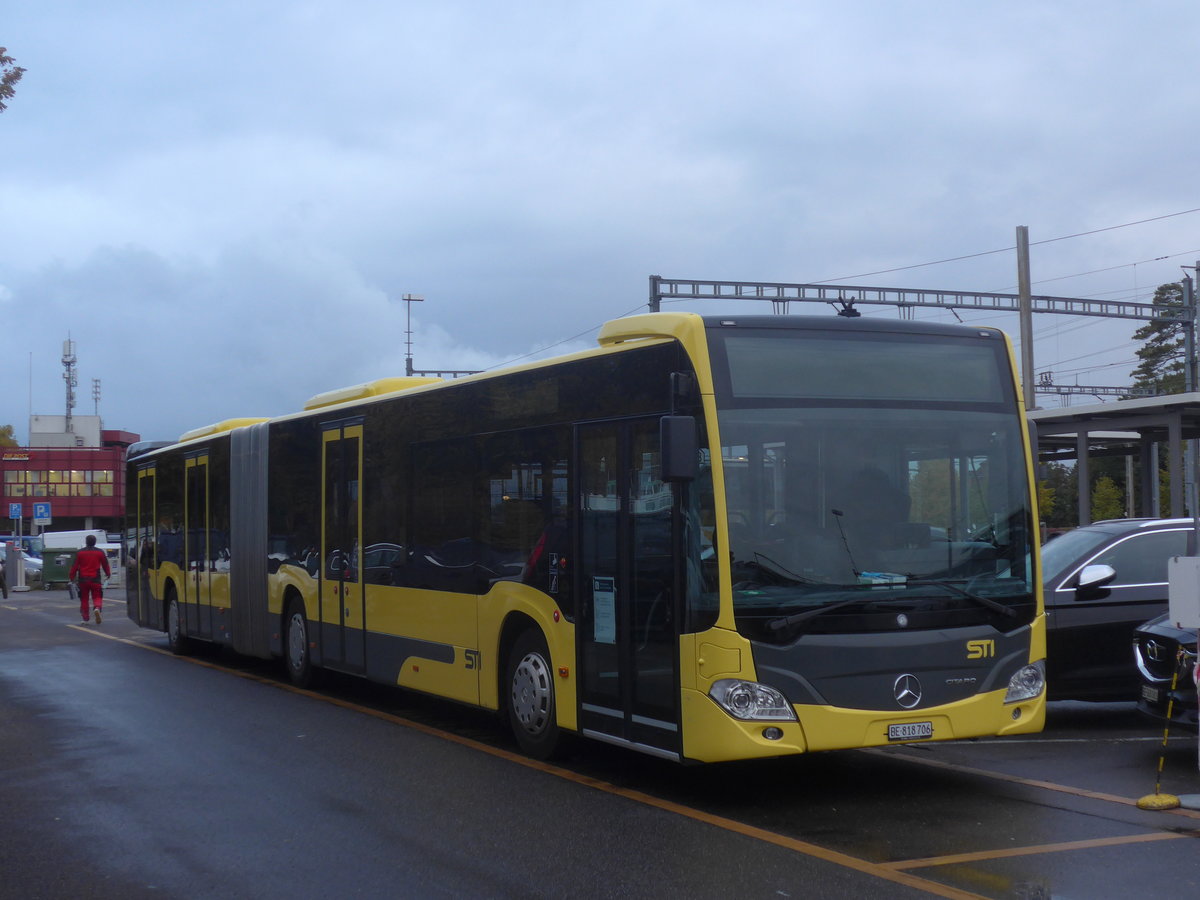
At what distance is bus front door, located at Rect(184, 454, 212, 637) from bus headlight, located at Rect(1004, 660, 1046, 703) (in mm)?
11929

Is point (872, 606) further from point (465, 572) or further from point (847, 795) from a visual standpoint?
point (465, 572)

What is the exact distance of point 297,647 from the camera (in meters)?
14.8

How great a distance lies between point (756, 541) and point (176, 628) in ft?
44.5

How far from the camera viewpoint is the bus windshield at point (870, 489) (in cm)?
788

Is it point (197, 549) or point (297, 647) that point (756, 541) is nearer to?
point (297, 647)

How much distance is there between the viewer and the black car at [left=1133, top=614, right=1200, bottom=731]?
8945 mm

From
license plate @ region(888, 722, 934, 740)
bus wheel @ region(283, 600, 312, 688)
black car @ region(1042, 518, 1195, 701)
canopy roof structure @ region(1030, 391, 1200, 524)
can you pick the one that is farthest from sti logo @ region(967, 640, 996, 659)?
canopy roof structure @ region(1030, 391, 1200, 524)

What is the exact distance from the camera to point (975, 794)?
8477mm

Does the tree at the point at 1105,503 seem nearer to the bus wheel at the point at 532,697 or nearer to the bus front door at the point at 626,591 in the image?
the bus wheel at the point at 532,697

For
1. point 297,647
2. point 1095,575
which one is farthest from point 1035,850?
point 297,647

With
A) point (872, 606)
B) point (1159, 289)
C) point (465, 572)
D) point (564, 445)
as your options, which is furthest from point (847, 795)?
point (1159, 289)

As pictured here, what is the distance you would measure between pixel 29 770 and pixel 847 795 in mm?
5711

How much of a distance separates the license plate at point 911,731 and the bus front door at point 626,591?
1.21 meters

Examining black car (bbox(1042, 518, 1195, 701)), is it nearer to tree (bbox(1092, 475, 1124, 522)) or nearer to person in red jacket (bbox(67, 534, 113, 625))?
person in red jacket (bbox(67, 534, 113, 625))
